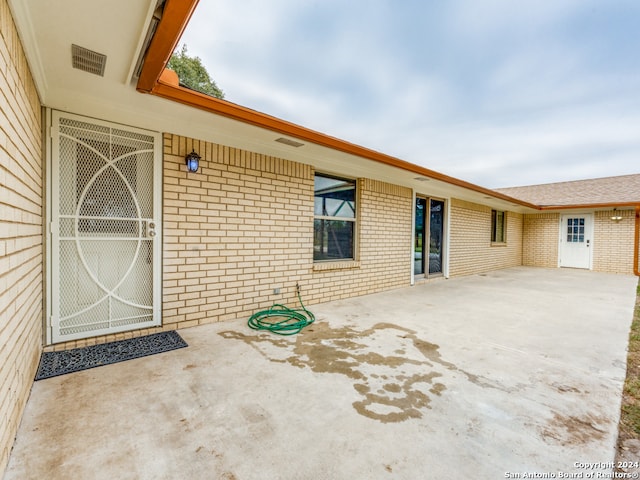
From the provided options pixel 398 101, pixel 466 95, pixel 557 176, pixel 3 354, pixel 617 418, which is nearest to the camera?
pixel 3 354

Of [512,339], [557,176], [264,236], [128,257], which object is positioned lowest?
[512,339]

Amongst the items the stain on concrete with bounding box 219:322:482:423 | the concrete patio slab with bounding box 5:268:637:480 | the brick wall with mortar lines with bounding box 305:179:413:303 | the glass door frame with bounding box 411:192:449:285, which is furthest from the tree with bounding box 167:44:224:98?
the concrete patio slab with bounding box 5:268:637:480

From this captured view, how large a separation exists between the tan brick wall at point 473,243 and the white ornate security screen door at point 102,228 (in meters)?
7.18

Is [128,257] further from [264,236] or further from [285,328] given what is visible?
[285,328]

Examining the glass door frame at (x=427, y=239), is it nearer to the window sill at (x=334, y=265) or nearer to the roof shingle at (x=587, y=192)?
the window sill at (x=334, y=265)

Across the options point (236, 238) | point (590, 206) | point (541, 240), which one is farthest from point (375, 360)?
point (541, 240)

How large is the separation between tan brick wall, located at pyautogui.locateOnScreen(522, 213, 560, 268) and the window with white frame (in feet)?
34.1

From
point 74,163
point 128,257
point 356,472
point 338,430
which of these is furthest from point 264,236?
point 356,472

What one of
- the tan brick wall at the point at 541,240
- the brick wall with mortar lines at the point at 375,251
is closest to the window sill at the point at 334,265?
the brick wall with mortar lines at the point at 375,251

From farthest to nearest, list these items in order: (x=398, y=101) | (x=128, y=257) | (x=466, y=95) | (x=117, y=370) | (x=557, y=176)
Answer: (x=557, y=176)
(x=398, y=101)
(x=466, y=95)
(x=128, y=257)
(x=117, y=370)

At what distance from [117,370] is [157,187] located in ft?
6.18

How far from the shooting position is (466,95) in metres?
9.14

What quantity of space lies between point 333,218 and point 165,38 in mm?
3699

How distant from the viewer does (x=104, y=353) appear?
2.68 metres
